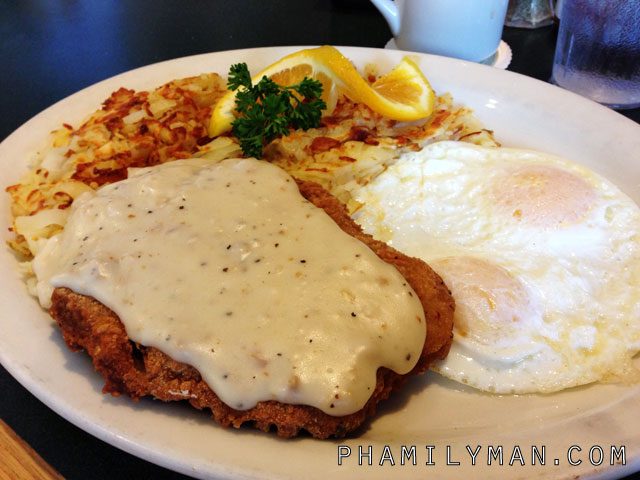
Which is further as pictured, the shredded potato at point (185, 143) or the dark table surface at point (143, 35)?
the dark table surface at point (143, 35)

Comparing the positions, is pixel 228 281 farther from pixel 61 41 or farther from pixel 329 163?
pixel 61 41

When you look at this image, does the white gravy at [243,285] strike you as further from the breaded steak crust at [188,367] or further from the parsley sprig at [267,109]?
the parsley sprig at [267,109]

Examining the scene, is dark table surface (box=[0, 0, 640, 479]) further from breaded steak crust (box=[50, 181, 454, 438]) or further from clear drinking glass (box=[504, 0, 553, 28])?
breaded steak crust (box=[50, 181, 454, 438])

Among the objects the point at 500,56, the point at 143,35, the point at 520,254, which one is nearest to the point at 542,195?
the point at 520,254

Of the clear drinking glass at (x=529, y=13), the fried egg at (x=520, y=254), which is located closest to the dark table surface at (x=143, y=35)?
the clear drinking glass at (x=529, y=13)

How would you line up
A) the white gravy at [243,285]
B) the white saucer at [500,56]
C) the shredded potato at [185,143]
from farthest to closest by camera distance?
the white saucer at [500,56] < the shredded potato at [185,143] < the white gravy at [243,285]

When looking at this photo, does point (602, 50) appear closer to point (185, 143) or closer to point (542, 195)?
point (542, 195)
